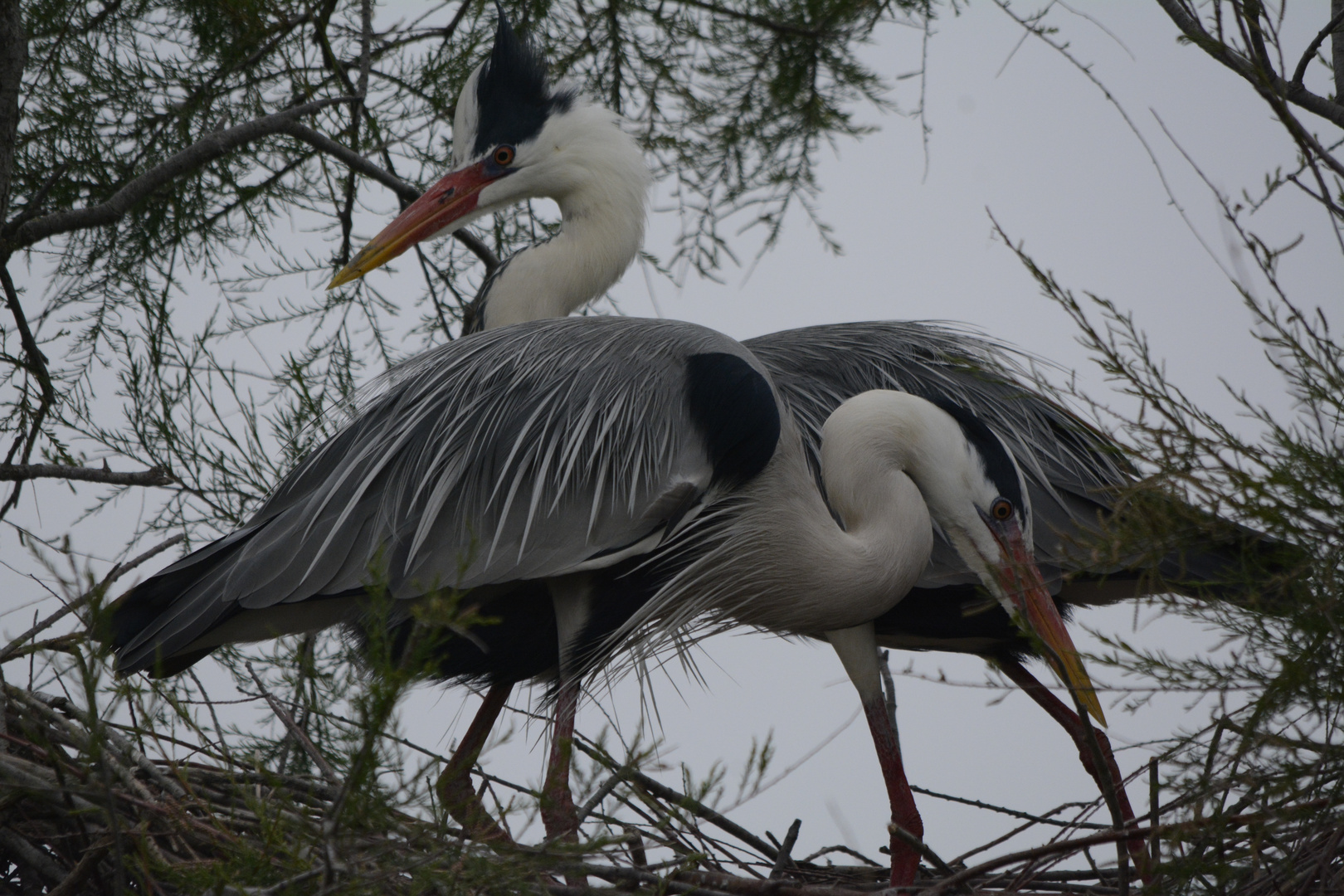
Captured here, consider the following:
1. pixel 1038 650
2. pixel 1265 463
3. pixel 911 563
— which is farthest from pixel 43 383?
pixel 1265 463

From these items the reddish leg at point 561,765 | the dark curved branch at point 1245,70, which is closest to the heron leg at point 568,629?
the reddish leg at point 561,765

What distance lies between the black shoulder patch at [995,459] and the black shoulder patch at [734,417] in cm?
44

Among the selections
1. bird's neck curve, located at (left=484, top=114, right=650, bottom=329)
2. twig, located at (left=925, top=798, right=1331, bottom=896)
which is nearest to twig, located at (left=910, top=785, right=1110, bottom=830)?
twig, located at (left=925, top=798, right=1331, bottom=896)

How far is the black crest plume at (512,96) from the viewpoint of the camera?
380 cm

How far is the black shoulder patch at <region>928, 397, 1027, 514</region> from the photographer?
3.01 m

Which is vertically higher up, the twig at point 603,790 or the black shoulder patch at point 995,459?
the black shoulder patch at point 995,459

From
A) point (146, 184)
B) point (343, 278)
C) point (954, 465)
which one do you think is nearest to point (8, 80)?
point (146, 184)

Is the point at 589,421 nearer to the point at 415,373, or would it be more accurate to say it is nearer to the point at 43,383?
the point at 415,373

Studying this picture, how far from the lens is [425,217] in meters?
3.82

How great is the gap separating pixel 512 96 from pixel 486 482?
4.78 feet

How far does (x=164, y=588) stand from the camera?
2881mm

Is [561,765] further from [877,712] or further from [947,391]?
[947,391]

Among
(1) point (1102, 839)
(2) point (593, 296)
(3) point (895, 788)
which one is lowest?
(1) point (1102, 839)

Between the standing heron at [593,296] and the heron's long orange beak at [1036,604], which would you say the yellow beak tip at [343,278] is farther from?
the heron's long orange beak at [1036,604]
